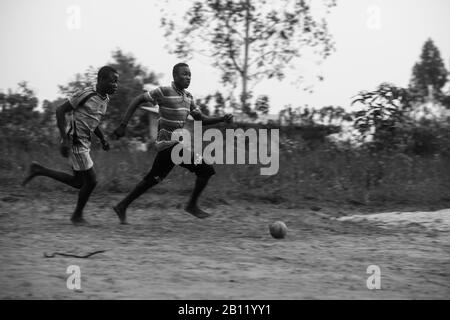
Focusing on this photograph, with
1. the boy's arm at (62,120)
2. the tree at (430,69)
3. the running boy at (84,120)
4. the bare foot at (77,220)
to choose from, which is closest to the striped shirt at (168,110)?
the running boy at (84,120)

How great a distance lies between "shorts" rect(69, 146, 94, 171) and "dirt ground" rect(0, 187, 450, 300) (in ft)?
2.22

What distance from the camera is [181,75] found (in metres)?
7.43

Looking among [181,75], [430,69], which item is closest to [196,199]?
[181,75]

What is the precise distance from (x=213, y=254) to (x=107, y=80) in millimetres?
2418

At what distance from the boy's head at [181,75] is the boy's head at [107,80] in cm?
71

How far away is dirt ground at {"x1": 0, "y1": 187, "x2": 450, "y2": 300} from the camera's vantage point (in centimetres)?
450

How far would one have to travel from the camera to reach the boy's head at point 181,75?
7.44 meters

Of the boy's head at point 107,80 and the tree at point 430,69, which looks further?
the tree at point 430,69

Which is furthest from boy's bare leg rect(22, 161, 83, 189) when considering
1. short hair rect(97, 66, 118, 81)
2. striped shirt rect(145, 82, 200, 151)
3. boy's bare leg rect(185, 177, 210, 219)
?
boy's bare leg rect(185, 177, 210, 219)

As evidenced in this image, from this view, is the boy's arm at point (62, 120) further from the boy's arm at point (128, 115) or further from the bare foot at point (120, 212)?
the bare foot at point (120, 212)

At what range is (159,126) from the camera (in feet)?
24.7

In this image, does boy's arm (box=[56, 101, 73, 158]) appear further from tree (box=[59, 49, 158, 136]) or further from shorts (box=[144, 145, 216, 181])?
tree (box=[59, 49, 158, 136])
